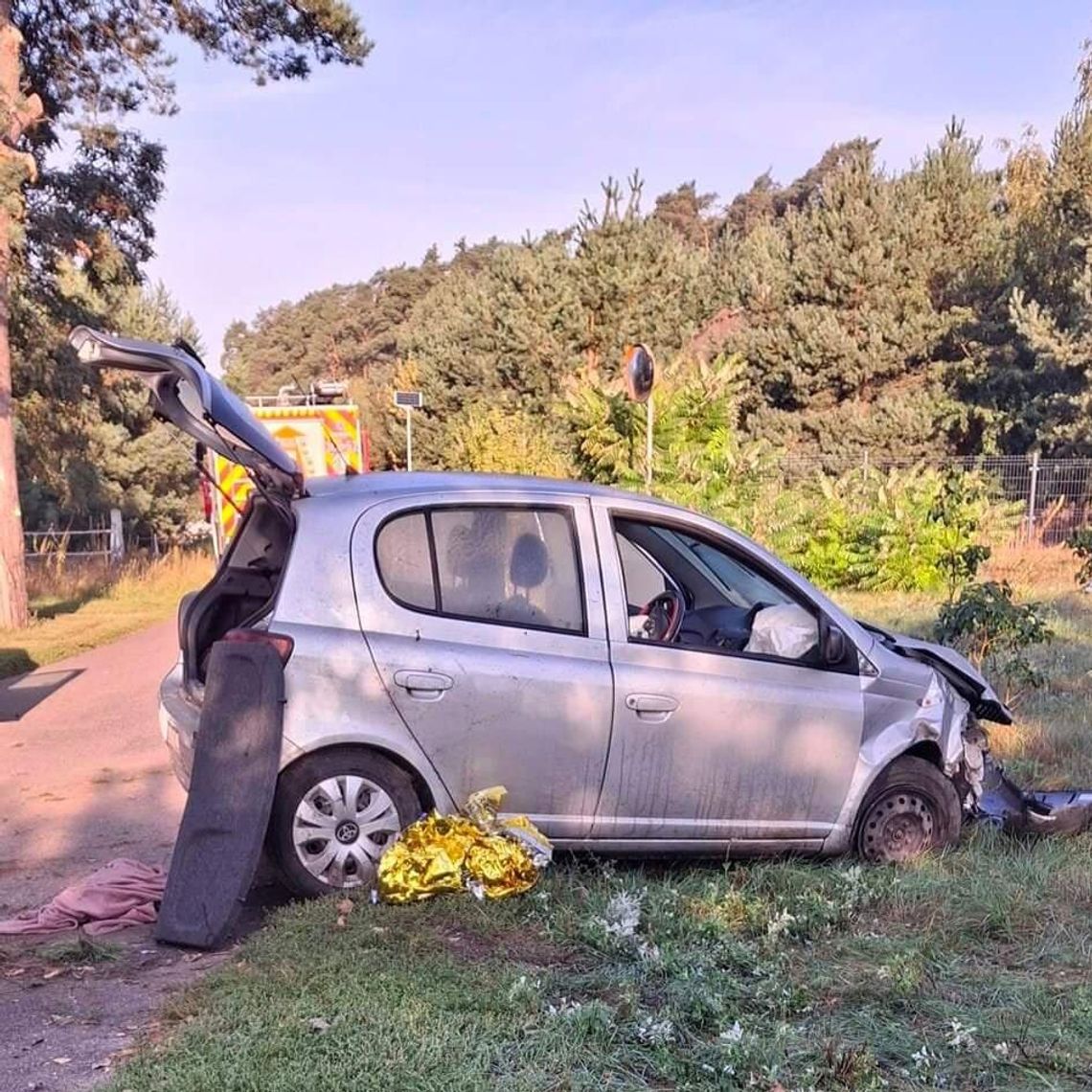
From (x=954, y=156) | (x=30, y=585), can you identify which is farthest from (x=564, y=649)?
(x=954, y=156)

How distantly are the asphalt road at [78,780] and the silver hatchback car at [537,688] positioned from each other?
1165mm

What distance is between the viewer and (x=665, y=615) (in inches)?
228

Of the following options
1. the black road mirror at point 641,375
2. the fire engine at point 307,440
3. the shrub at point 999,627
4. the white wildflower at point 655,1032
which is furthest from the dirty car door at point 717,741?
the fire engine at point 307,440

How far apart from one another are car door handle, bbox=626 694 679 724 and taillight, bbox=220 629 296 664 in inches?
55.9


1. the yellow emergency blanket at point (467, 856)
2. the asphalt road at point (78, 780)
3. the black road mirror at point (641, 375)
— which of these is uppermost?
the black road mirror at point (641, 375)

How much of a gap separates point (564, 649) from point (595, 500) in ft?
2.32

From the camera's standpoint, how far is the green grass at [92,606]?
14.4 m

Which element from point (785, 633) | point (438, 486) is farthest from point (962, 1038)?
point (438, 486)

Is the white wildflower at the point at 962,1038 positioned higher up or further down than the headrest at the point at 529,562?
further down

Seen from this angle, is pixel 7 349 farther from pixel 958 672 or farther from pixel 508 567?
pixel 958 672

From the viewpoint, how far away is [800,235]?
3575 cm

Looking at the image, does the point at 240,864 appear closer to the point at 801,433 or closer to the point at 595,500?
the point at 595,500

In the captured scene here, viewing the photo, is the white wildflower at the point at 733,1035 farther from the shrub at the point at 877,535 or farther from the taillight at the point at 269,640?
the shrub at the point at 877,535

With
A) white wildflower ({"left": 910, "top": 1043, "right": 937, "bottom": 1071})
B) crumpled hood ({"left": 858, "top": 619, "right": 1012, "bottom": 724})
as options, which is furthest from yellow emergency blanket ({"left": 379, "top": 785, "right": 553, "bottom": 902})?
crumpled hood ({"left": 858, "top": 619, "right": 1012, "bottom": 724})
